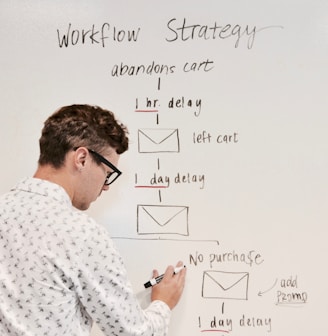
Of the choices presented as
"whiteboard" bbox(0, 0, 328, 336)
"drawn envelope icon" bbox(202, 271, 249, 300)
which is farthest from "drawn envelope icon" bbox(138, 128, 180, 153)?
"drawn envelope icon" bbox(202, 271, 249, 300)

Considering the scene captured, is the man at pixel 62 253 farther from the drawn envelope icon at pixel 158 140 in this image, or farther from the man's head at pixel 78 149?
the drawn envelope icon at pixel 158 140

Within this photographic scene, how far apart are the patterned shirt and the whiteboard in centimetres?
33

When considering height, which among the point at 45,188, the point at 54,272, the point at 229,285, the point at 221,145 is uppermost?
the point at 221,145

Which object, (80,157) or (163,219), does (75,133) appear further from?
(163,219)

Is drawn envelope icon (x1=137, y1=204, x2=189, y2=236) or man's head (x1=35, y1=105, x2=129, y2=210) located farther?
drawn envelope icon (x1=137, y1=204, x2=189, y2=236)

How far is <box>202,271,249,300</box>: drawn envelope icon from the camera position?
122cm

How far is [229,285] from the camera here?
1.22 m

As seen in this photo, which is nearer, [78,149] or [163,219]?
[78,149]

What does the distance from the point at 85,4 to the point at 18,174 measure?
499 mm

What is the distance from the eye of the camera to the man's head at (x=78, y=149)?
3.10 ft

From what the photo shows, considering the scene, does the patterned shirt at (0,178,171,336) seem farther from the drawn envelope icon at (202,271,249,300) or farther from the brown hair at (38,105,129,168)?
the drawn envelope icon at (202,271,249,300)

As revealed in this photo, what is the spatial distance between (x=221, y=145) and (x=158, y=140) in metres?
0.17

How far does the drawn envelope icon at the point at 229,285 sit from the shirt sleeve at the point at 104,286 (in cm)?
33

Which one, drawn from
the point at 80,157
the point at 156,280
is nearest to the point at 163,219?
the point at 156,280
